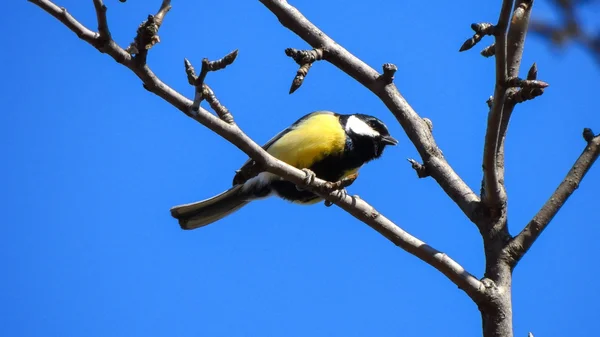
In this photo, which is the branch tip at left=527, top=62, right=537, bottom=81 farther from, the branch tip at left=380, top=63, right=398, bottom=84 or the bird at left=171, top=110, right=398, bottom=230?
the bird at left=171, top=110, right=398, bottom=230

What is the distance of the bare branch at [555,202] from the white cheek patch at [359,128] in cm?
226

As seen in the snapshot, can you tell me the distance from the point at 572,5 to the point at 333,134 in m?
3.97

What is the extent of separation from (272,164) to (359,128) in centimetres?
242

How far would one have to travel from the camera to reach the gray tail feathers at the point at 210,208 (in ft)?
19.1

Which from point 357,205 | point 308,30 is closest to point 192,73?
point 357,205

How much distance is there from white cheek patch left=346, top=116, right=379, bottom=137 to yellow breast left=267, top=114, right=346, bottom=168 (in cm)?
16

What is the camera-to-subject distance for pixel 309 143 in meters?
5.34

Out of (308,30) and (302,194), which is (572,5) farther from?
(302,194)

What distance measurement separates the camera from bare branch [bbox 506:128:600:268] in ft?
11.8

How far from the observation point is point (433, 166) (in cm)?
426

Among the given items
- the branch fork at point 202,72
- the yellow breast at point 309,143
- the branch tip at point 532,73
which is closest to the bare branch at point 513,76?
the branch tip at point 532,73

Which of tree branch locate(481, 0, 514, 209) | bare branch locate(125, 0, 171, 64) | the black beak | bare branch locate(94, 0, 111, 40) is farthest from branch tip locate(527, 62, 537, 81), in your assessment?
the black beak

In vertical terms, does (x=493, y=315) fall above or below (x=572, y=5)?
above

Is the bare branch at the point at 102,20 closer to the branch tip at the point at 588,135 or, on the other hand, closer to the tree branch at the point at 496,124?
the tree branch at the point at 496,124
